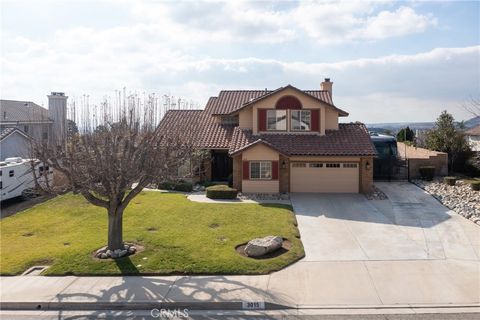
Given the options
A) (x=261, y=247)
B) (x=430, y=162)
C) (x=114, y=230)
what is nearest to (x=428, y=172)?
(x=430, y=162)

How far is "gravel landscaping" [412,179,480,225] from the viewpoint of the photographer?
1955cm

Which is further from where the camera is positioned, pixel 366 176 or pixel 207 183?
pixel 207 183

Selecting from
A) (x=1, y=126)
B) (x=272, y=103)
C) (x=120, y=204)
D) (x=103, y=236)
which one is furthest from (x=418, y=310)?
(x=1, y=126)

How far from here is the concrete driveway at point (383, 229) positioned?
560 inches

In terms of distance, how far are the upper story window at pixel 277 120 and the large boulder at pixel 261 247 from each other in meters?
13.6

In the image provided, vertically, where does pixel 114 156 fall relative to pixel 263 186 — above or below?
above

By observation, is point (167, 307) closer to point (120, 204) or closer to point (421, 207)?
point (120, 204)

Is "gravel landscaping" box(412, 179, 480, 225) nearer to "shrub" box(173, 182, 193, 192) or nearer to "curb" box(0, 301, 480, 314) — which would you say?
"curb" box(0, 301, 480, 314)

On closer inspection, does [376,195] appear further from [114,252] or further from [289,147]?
[114,252]

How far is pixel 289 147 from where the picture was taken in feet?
83.8

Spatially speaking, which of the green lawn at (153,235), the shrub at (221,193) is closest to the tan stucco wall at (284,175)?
the shrub at (221,193)

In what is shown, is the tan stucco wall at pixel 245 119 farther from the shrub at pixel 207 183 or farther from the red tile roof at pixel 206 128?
the shrub at pixel 207 183

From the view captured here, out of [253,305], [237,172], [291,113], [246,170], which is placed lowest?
[253,305]

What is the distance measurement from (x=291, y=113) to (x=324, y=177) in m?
4.75
